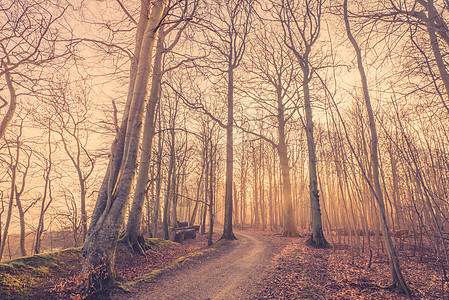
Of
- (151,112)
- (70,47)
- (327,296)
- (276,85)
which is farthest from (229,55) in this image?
(327,296)

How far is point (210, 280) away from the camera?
5.23 m

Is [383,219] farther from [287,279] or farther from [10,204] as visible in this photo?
[10,204]

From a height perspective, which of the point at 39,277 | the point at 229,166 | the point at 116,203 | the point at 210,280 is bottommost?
the point at 210,280

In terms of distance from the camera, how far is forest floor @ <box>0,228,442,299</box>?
12.8 feet

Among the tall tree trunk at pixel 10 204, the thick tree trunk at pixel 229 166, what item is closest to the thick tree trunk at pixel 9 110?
the tall tree trunk at pixel 10 204

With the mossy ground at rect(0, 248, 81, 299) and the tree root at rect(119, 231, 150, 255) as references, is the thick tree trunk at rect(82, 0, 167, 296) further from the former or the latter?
the tree root at rect(119, 231, 150, 255)

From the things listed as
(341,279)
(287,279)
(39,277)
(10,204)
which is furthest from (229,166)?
(10,204)

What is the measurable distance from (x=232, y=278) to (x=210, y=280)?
1.88 ft

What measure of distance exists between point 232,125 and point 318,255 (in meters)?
7.53

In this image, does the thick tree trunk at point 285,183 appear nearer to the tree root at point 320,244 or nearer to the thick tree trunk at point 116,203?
the tree root at point 320,244

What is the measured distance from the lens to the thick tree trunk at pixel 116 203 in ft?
13.2

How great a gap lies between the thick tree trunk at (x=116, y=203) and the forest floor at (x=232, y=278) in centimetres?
35

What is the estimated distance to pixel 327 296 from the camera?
391cm

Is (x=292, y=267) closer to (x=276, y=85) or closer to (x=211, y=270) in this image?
(x=211, y=270)
